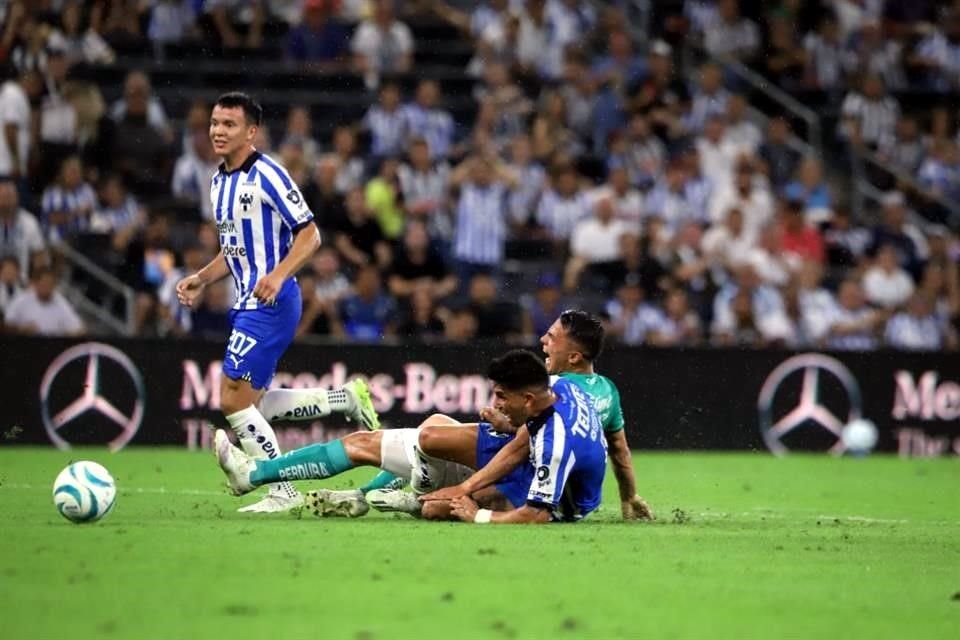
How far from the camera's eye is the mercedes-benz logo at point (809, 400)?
2050 centimetres

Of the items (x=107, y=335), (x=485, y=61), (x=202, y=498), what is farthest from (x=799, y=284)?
(x=202, y=498)

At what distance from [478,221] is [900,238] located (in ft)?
19.5

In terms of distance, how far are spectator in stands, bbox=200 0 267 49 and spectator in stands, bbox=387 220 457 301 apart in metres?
4.02

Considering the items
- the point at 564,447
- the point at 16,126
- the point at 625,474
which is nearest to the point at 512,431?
the point at 564,447

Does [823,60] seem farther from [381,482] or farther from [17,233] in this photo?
[381,482]

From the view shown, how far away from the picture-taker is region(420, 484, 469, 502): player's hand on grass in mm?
11234

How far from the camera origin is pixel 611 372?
20.1 metres

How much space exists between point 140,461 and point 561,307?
5.94 meters

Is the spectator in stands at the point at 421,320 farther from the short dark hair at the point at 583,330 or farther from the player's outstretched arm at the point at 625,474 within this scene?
the short dark hair at the point at 583,330

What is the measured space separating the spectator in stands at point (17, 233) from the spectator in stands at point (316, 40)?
4813 millimetres

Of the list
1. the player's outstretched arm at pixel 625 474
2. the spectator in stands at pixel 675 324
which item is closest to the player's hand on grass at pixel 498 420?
the player's outstretched arm at pixel 625 474

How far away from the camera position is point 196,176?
2114 centimetres

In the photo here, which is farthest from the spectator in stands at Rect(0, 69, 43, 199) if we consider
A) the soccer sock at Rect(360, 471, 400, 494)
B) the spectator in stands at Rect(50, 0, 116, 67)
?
the soccer sock at Rect(360, 471, 400, 494)

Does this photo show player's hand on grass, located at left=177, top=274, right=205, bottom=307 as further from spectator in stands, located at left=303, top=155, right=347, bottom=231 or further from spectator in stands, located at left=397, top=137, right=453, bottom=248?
spectator in stands, located at left=397, top=137, right=453, bottom=248
